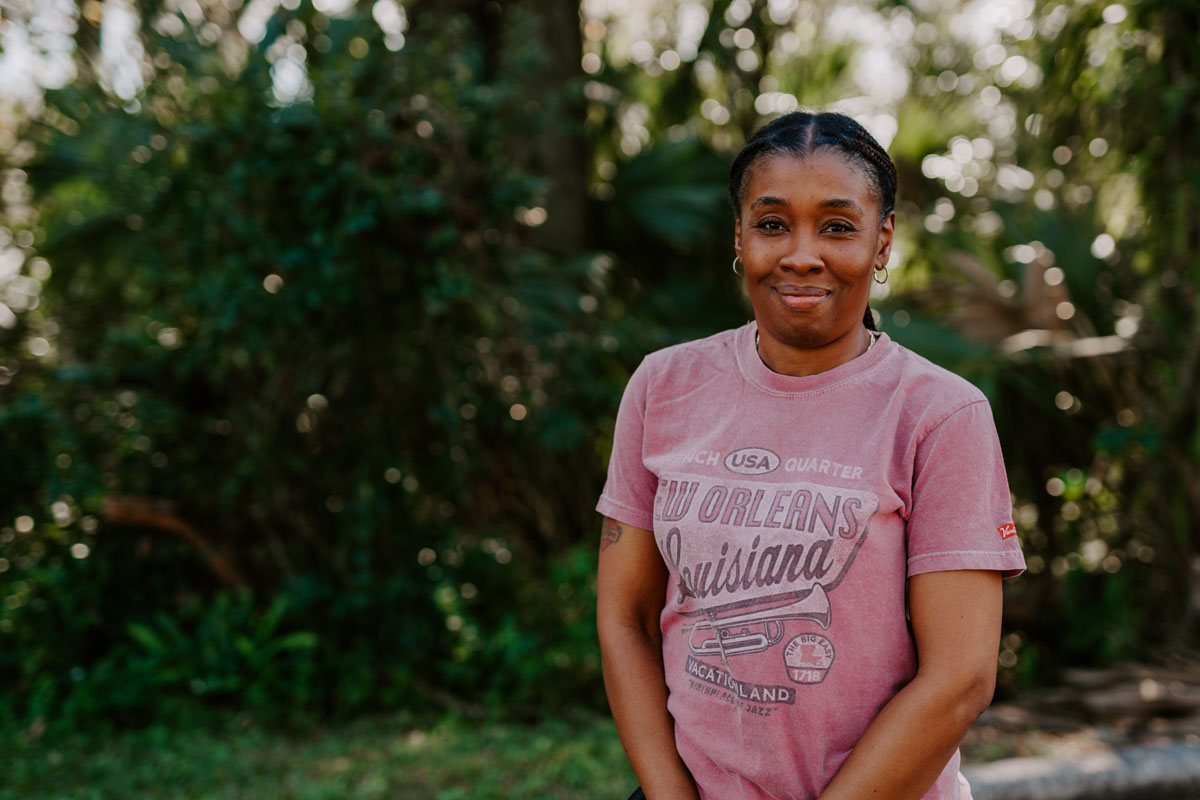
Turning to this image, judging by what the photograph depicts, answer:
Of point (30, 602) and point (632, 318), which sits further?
point (632, 318)

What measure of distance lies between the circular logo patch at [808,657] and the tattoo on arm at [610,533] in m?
0.39

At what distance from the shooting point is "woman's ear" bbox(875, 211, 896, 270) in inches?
60.7

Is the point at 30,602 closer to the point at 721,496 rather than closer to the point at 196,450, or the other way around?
the point at 196,450

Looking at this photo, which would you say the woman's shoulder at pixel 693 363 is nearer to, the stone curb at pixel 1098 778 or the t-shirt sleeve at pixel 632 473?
the t-shirt sleeve at pixel 632 473

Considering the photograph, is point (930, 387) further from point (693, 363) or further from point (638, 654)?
point (638, 654)

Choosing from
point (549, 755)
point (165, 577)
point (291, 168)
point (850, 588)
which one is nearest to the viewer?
point (850, 588)

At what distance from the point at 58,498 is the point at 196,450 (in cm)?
67

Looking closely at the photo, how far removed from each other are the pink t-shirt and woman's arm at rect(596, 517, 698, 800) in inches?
1.9

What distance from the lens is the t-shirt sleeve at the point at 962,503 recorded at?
1332 millimetres

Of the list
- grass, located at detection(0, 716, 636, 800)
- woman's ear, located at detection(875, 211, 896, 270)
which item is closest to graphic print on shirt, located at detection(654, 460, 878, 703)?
woman's ear, located at detection(875, 211, 896, 270)

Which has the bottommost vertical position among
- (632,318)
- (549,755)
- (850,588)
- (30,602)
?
(549,755)

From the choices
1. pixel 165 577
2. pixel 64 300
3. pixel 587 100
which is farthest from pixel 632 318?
pixel 64 300

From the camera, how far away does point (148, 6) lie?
17.1 ft

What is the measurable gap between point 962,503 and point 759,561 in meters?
0.30
